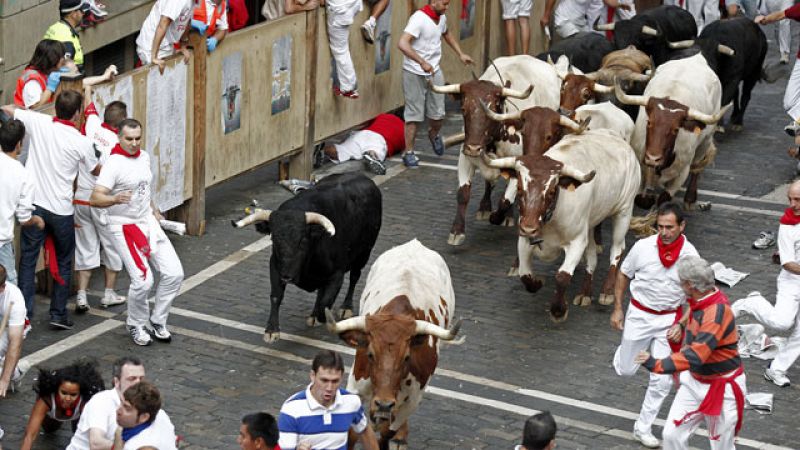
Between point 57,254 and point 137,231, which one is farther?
point 57,254

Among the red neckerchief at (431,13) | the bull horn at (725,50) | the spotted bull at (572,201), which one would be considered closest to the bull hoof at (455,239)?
the spotted bull at (572,201)

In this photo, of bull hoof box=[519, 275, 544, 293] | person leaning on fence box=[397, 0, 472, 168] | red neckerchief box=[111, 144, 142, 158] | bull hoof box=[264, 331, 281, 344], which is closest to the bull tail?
bull hoof box=[519, 275, 544, 293]

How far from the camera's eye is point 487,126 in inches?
668

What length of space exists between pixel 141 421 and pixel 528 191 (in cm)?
607

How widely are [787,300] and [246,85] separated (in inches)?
275

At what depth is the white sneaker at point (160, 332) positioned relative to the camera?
14.0 m

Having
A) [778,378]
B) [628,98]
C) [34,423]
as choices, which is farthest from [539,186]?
[34,423]

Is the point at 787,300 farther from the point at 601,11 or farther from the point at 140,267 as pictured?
A: the point at 601,11

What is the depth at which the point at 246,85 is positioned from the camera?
1766cm

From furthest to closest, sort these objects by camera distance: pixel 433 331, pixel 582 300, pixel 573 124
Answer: pixel 573 124 → pixel 582 300 → pixel 433 331

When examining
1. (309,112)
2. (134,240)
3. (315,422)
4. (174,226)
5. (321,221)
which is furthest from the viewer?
(309,112)

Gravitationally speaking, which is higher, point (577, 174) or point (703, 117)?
point (577, 174)

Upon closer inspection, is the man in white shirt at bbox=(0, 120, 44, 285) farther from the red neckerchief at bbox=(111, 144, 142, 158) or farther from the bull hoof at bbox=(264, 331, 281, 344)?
the bull hoof at bbox=(264, 331, 281, 344)

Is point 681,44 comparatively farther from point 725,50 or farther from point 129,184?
point 129,184
